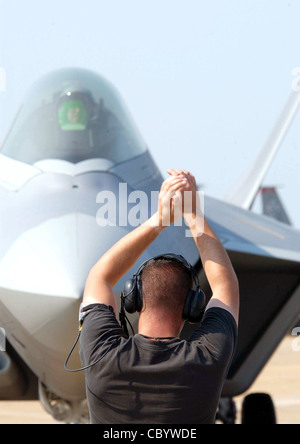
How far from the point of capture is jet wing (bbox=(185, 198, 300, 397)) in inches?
201

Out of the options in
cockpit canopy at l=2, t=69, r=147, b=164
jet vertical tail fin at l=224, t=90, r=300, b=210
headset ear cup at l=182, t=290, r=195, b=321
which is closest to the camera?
headset ear cup at l=182, t=290, r=195, b=321

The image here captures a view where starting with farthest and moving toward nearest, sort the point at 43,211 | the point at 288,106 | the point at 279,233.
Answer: the point at 288,106
the point at 279,233
the point at 43,211

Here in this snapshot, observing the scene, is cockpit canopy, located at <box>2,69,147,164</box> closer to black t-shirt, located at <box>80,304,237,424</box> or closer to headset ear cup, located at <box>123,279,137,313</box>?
headset ear cup, located at <box>123,279,137,313</box>

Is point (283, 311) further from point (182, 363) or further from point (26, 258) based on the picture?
point (182, 363)

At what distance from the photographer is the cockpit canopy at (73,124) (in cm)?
467

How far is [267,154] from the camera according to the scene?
8.73 metres

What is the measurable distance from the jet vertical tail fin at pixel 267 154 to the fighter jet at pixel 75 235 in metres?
2.45

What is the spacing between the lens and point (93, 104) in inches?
195

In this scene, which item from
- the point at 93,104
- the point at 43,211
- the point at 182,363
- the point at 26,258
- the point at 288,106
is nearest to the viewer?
the point at 182,363

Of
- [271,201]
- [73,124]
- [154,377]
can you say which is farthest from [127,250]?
[271,201]

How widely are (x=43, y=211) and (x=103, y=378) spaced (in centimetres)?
231

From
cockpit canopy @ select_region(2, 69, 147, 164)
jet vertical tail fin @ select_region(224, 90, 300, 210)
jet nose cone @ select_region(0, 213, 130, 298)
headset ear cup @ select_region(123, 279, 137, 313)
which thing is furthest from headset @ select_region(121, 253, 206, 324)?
jet vertical tail fin @ select_region(224, 90, 300, 210)

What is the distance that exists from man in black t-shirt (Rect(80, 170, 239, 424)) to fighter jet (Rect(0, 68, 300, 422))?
158 centimetres

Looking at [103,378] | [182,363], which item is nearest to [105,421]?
[103,378]
